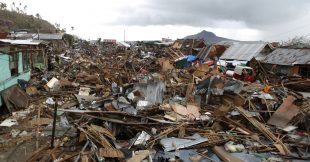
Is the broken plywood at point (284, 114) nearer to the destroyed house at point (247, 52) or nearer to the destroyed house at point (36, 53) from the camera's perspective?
the destroyed house at point (36, 53)

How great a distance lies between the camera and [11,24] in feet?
179

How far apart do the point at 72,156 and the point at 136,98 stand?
530 cm

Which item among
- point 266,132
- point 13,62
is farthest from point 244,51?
point 13,62

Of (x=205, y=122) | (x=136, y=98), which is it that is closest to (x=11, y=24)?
(x=136, y=98)

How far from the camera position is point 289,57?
2370cm

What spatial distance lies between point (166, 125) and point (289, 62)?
15796 millimetres

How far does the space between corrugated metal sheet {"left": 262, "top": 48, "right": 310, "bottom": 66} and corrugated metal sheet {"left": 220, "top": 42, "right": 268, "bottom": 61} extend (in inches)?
76.7

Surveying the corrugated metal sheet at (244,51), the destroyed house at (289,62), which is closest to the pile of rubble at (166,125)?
the destroyed house at (289,62)

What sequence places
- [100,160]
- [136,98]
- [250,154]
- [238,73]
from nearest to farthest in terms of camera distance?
[100,160] → [250,154] → [136,98] → [238,73]

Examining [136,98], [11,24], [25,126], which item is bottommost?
[25,126]

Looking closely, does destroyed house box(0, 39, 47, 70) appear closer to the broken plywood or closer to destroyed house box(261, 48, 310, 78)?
the broken plywood

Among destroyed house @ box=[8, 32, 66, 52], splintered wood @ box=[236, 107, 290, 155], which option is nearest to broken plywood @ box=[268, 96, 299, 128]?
splintered wood @ box=[236, 107, 290, 155]

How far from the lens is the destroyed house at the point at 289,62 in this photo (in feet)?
72.5

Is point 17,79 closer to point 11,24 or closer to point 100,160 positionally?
point 100,160
